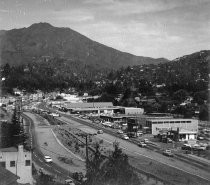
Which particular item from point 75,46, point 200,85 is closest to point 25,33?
point 75,46

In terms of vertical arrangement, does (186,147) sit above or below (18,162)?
below

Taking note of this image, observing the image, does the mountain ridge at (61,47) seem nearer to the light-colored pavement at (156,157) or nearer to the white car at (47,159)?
the light-colored pavement at (156,157)

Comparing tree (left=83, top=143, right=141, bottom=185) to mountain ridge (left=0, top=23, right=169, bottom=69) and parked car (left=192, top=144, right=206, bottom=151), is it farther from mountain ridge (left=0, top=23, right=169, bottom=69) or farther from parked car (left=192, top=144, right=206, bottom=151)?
mountain ridge (left=0, top=23, right=169, bottom=69)

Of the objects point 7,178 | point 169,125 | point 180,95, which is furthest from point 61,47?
point 7,178

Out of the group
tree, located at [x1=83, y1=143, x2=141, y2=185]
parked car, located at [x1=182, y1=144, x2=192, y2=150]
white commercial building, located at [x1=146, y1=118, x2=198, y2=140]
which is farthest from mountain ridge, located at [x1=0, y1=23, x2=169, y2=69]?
tree, located at [x1=83, y1=143, x2=141, y2=185]

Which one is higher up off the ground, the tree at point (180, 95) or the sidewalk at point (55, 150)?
the tree at point (180, 95)

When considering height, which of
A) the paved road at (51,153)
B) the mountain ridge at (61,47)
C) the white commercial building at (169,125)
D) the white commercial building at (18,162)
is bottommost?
the paved road at (51,153)

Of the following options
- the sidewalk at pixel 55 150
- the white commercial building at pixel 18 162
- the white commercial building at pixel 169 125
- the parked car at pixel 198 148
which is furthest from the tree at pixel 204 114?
the white commercial building at pixel 18 162

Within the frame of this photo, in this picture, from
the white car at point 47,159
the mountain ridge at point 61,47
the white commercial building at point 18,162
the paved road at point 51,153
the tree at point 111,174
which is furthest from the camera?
the mountain ridge at point 61,47

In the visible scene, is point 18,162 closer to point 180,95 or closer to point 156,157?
point 156,157
